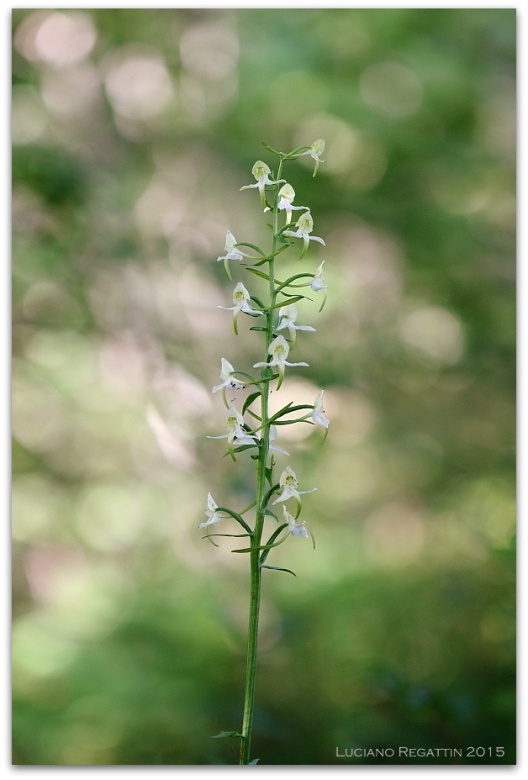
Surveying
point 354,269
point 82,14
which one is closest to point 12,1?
point 82,14

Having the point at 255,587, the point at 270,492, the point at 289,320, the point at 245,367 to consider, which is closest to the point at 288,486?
the point at 270,492

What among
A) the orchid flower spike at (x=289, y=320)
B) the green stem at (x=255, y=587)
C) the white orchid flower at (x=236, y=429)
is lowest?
the green stem at (x=255, y=587)

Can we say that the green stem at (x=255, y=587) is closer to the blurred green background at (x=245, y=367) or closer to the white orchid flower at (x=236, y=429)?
the white orchid flower at (x=236, y=429)

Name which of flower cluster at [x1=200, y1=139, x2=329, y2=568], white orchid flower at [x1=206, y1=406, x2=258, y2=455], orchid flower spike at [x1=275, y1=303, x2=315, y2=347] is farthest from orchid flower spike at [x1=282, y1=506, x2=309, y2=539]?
orchid flower spike at [x1=275, y1=303, x2=315, y2=347]

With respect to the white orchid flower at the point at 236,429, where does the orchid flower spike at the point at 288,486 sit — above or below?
below

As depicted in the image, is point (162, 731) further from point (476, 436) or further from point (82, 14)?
point (82, 14)

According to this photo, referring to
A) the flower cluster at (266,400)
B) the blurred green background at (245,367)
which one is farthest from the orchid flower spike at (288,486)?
the blurred green background at (245,367)

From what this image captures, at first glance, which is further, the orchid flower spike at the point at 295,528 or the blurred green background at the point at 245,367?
the blurred green background at the point at 245,367

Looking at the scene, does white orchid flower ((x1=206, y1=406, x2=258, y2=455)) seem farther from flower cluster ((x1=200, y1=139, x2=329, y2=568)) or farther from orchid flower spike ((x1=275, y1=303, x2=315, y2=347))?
orchid flower spike ((x1=275, y1=303, x2=315, y2=347))

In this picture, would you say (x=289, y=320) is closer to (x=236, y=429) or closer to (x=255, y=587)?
(x=236, y=429)
